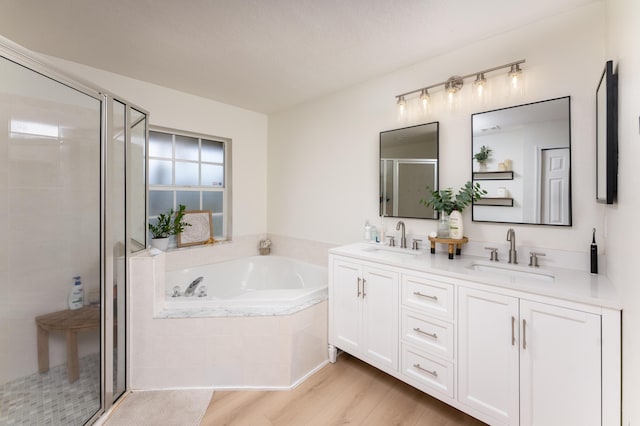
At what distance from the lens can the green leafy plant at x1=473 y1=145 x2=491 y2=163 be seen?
191cm

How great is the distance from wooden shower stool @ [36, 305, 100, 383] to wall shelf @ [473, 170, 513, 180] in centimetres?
264

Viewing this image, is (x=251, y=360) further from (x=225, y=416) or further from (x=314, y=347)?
(x=314, y=347)

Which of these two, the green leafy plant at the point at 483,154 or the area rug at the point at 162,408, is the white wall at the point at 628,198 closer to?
the green leafy plant at the point at 483,154

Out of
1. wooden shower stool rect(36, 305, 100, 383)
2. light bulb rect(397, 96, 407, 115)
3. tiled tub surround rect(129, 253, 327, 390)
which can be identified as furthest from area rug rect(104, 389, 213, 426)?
light bulb rect(397, 96, 407, 115)

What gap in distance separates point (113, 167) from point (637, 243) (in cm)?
258

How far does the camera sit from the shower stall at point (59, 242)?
139 cm

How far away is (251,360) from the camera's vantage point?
1.93 metres

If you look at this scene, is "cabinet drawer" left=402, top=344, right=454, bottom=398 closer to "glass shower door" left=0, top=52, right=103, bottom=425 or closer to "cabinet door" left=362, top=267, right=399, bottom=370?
"cabinet door" left=362, top=267, right=399, bottom=370

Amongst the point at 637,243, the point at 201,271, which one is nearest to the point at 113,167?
the point at 201,271

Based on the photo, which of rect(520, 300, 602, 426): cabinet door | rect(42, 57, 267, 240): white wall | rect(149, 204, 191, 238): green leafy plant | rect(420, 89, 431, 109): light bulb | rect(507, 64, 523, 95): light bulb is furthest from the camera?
rect(149, 204, 191, 238): green leafy plant

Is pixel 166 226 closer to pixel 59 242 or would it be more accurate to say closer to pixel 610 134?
pixel 59 242

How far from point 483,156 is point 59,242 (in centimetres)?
272

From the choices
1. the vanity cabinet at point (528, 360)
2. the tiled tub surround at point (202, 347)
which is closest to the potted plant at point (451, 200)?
the vanity cabinet at point (528, 360)

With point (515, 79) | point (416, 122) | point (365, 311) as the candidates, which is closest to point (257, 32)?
point (416, 122)
